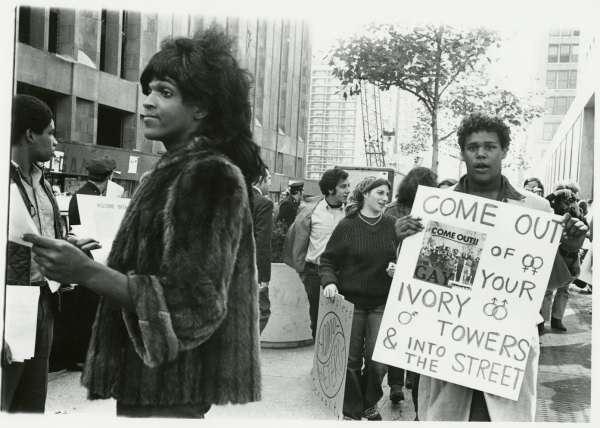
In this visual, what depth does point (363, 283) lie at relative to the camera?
4.66 meters

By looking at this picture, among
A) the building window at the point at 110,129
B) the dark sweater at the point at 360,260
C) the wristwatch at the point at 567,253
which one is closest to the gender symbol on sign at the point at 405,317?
the wristwatch at the point at 567,253

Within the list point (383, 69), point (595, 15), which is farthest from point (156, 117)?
point (383, 69)

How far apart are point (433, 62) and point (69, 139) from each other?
3.20 meters

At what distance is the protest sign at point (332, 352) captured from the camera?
4.22m

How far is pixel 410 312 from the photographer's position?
297 centimetres

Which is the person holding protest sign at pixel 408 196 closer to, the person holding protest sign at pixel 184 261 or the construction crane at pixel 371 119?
the construction crane at pixel 371 119

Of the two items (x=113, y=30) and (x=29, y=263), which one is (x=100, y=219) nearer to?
(x=29, y=263)

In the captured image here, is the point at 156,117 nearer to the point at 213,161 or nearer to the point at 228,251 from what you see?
the point at 213,161

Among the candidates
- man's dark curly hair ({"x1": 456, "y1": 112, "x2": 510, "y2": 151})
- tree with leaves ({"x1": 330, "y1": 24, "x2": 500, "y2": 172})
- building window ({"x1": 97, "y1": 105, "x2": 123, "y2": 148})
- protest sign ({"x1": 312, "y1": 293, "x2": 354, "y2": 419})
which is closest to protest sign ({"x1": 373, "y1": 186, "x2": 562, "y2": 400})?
man's dark curly hair ({"x1": 456, "y1": 112, "x2": 510, "y2": 151})

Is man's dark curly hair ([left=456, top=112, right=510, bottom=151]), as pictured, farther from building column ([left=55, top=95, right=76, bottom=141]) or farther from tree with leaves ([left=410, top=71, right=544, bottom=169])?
tree with leaves ([left=410, top=71, right=544, bottom=169])

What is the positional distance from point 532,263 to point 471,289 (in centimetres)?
28

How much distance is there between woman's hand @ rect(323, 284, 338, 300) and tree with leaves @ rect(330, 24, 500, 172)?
1593 millimetres

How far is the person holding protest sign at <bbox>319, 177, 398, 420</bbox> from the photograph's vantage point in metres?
4.64

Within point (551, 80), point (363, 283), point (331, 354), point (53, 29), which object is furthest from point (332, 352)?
point (551, 80)
